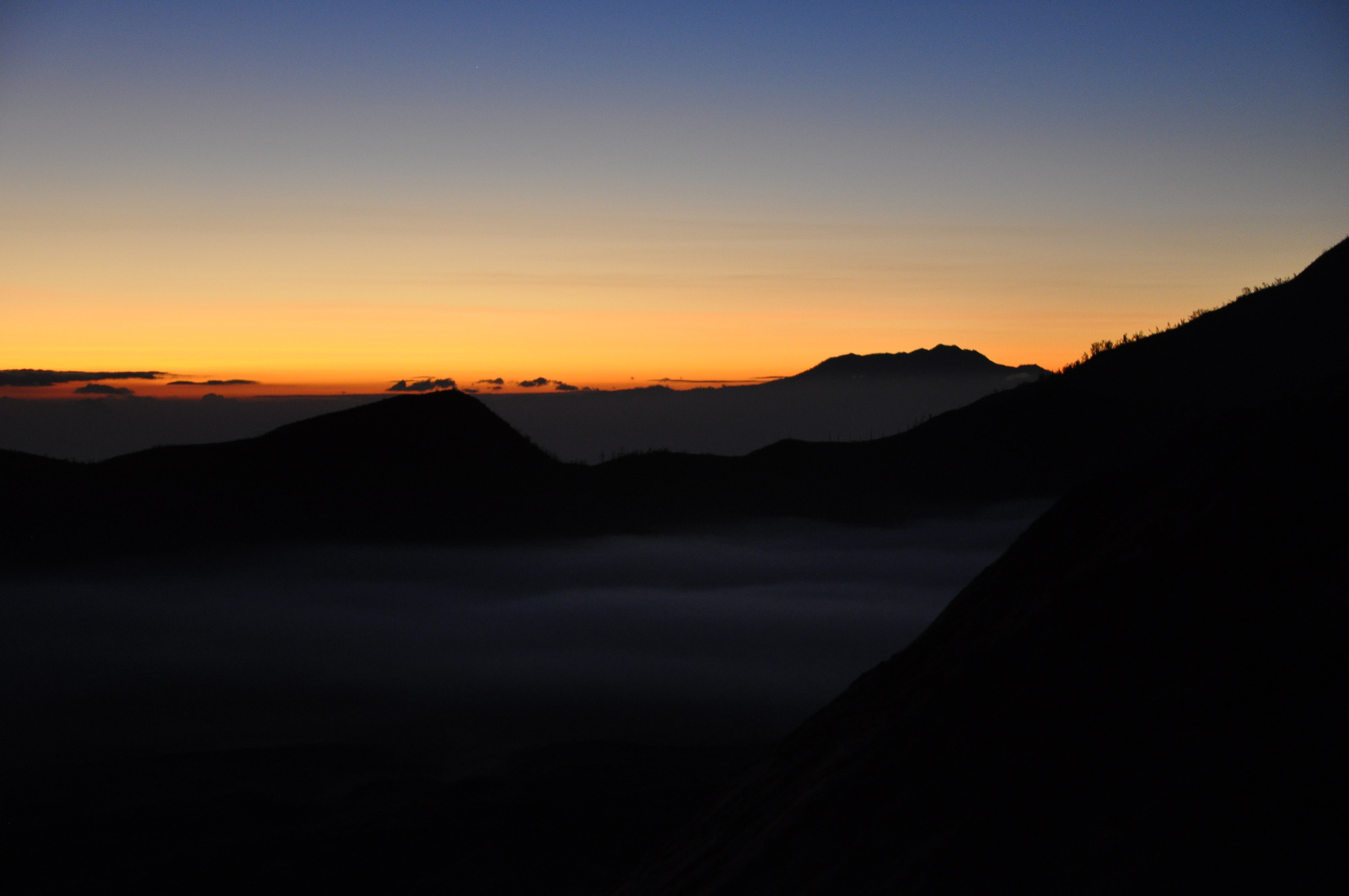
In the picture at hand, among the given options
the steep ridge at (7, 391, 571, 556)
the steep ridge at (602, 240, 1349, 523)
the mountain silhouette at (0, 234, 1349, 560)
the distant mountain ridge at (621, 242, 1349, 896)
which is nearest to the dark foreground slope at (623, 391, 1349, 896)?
the distant mountain ridge at (621, 242, 1349, 896)

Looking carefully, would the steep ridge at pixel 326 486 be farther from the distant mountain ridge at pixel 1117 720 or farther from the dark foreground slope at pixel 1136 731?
the dark foreground slope at pixel 1136 731

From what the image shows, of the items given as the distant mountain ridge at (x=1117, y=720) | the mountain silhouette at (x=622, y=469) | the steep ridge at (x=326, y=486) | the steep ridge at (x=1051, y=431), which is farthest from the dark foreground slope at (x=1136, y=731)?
the steep ridge at (x=326, y=486)

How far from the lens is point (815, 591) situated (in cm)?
7112

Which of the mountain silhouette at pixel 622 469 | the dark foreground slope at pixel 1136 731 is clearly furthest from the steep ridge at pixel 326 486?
the dark foreground slope at pixel 1136 731

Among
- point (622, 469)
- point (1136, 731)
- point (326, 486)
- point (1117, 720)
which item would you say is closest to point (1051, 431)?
point (622, 469)

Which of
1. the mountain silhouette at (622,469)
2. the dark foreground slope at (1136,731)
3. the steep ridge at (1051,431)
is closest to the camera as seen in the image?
the dark foreground slope at (1136,731)

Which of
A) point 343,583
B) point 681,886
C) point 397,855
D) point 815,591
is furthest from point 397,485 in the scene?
point 681,886

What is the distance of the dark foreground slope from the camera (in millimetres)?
4801

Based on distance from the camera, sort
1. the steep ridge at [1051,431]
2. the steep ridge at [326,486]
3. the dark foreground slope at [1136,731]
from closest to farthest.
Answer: the dark foreground slope at [1136,731]
the steep ridge at [1051,431]
the steep ridge at [326,486]

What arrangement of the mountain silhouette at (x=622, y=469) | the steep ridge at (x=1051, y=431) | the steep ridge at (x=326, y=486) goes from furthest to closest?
the steep ridge at (x=326, y=486)
the mountain silhouette at (x=622, y=469)
the steep ridge at (x=1051, y=431)

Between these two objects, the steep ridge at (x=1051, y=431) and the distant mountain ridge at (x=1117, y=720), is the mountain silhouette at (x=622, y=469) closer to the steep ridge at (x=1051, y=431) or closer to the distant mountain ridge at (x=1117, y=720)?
the steep ridge at (x=1051, y=431)

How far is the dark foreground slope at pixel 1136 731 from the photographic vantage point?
480cm

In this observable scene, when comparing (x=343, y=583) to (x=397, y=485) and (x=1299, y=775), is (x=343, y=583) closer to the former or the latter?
(x=397, y=485)

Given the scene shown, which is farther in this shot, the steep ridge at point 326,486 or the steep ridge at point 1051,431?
the steep ridge at point 326,486
